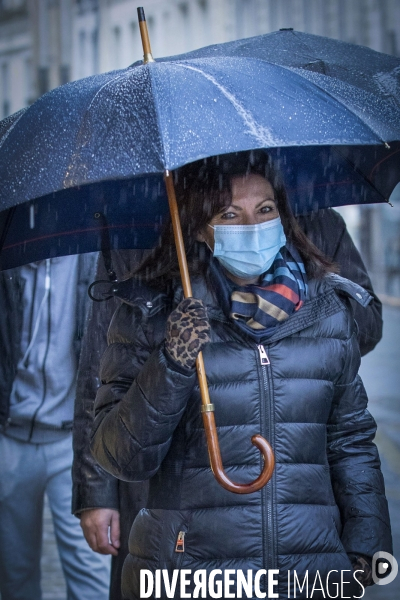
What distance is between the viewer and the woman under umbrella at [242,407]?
2.57 metres

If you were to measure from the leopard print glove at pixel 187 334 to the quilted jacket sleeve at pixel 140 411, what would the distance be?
1.2 inches

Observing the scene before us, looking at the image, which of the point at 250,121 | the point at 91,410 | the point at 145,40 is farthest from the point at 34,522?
the point at 250,121

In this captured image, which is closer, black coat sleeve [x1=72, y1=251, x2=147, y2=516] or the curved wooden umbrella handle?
the curved wooden umbrella handle

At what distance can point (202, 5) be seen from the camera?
1171 inches

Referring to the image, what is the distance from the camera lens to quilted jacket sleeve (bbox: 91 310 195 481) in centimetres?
249

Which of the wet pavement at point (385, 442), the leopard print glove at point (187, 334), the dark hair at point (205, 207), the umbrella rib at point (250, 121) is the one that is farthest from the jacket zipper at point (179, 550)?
the wet pavement at point (385, 442)

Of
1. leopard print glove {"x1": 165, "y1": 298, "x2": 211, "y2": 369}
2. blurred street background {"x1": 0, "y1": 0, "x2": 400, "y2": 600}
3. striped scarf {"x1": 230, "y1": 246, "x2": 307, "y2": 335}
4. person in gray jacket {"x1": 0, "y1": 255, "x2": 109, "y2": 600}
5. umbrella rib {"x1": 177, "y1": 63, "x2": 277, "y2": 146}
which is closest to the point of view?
umbrella rib {"x1": 177, "y1": 63, "x2": 277, "y2": 146}

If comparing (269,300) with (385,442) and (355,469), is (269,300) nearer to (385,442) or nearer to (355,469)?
(355,469)

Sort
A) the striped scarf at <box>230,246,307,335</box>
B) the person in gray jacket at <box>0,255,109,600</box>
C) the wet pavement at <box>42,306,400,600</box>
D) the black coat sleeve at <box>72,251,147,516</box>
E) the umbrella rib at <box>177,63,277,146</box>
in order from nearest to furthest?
the umbrella rib at <box>177,63,277,146</box>
the striped scarf at <box>230,246,307,335</box>
the black coat sleeve at <box>72,251,147,516</box>
the person in gray jacket at <box>0,255,109,600</box>
the wet pavement at <box>42,306,400,600</box>

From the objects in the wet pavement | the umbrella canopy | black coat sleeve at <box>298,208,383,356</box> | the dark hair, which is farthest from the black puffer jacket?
the wet pavement

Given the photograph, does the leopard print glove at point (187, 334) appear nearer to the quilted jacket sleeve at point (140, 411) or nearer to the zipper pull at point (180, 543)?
the quilted jacket sleeve at point (140, 411)

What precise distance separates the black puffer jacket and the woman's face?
229 mm

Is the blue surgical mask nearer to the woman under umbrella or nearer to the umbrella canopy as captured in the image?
the woman under umbrella

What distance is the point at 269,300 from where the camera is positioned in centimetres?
270
